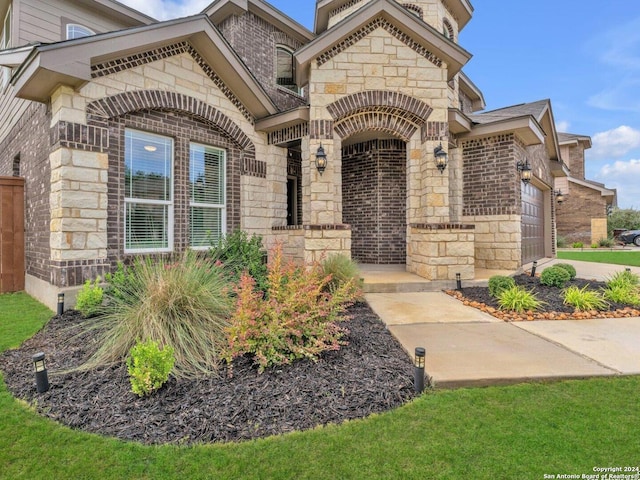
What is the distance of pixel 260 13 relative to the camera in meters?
10.1

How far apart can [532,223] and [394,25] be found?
8018mm

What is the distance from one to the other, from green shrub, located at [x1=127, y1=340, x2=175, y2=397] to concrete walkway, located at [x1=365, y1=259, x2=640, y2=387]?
232 cm

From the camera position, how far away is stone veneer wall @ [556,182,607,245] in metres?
22.0

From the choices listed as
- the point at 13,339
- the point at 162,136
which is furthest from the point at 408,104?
the point at 13,339

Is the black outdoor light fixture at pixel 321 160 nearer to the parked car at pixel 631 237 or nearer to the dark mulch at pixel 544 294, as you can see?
the dark mulch at pixel 544 294

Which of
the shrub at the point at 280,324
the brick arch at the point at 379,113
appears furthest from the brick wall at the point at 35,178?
the brick arch at the point at 379,113

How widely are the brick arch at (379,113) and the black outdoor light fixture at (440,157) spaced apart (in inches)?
29.5

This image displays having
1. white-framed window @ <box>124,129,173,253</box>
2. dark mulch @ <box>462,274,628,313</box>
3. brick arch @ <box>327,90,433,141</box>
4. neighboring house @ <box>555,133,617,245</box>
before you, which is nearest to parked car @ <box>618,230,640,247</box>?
neighboring house @ <box>555,133,617,245</box>

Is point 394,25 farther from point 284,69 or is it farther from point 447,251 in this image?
point 447,251

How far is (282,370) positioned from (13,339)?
359 centimetres

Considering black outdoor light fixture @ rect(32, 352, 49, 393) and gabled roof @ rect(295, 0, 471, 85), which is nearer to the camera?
black outdoor light fixture @ rect(32, 352, 49, 393)

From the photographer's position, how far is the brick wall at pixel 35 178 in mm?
5722

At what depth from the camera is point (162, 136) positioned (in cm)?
639

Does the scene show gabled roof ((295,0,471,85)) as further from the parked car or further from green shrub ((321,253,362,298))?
the parked car
